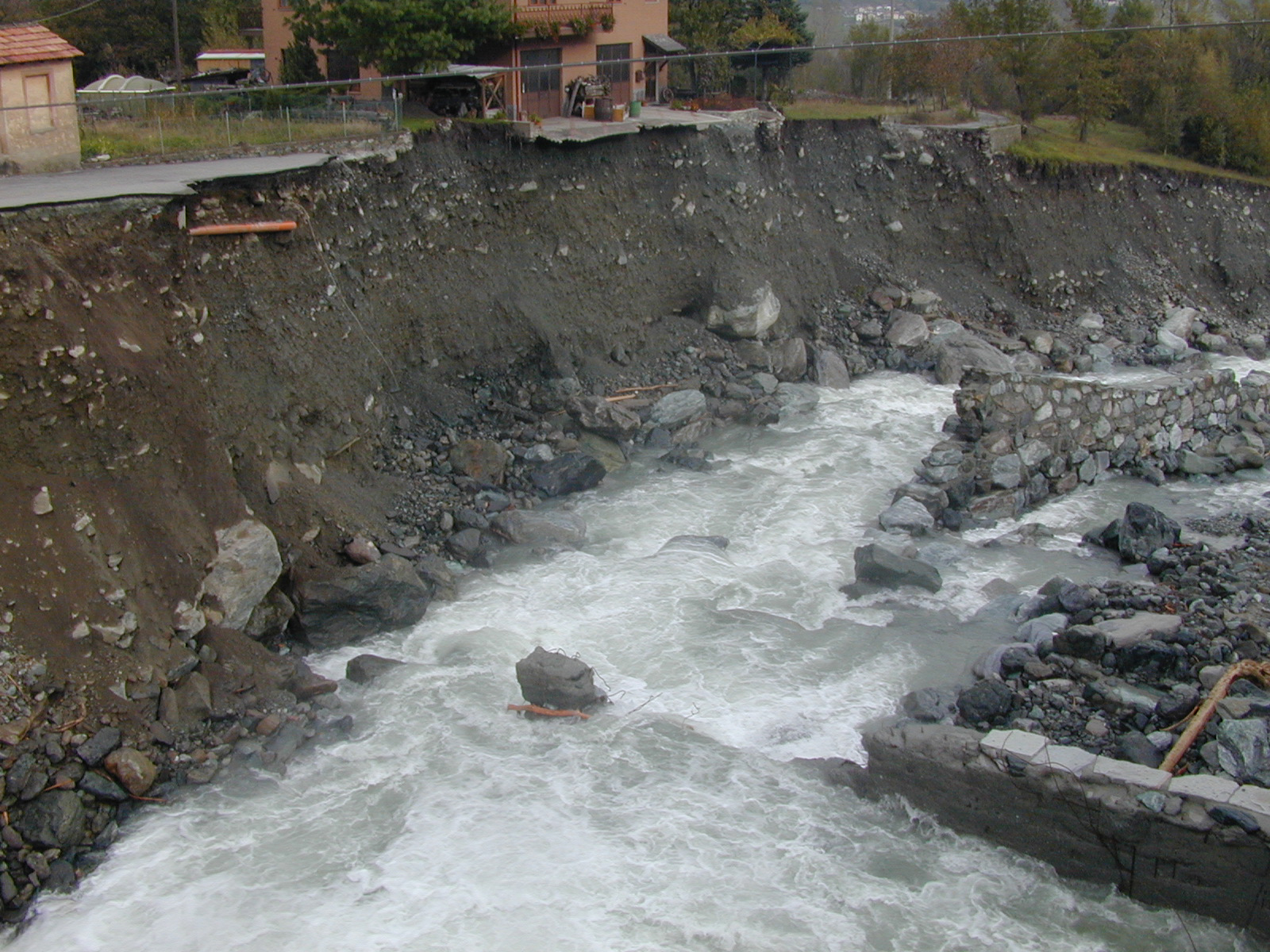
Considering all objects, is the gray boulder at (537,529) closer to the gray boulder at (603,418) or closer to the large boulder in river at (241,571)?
the gray boulder at (603,418)

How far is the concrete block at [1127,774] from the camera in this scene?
10820 mm

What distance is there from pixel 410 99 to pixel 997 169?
15773mm

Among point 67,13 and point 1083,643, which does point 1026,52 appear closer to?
point 1083,643

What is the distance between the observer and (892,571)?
16.7 m

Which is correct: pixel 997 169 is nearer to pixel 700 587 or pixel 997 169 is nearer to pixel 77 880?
pixel 700 587

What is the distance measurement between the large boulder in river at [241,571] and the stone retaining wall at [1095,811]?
806 cm

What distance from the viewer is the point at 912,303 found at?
28.4 metres

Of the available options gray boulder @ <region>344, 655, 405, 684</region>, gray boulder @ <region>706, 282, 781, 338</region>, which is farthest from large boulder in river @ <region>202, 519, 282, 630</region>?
gray boulder @ <region>706, 282, 781, 338</region>

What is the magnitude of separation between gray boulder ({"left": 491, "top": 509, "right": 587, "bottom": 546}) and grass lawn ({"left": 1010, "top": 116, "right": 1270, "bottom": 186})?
19.7 meters

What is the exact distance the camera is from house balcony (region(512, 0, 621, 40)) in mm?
27078

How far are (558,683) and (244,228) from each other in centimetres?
887

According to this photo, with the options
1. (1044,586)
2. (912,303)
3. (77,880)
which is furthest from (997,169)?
(77,880)

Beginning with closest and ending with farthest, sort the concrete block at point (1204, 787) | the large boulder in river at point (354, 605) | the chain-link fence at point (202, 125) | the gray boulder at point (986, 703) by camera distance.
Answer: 1. the concrete block at point (1204, 787)
2. the gray boulder at point (986, 703)
3. the large boulder in river at point (354, 605)
4. the chain-link fence at point (202, 125)

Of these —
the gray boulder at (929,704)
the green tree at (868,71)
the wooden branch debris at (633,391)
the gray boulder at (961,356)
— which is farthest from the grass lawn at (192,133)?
the green tree at (868,71)
